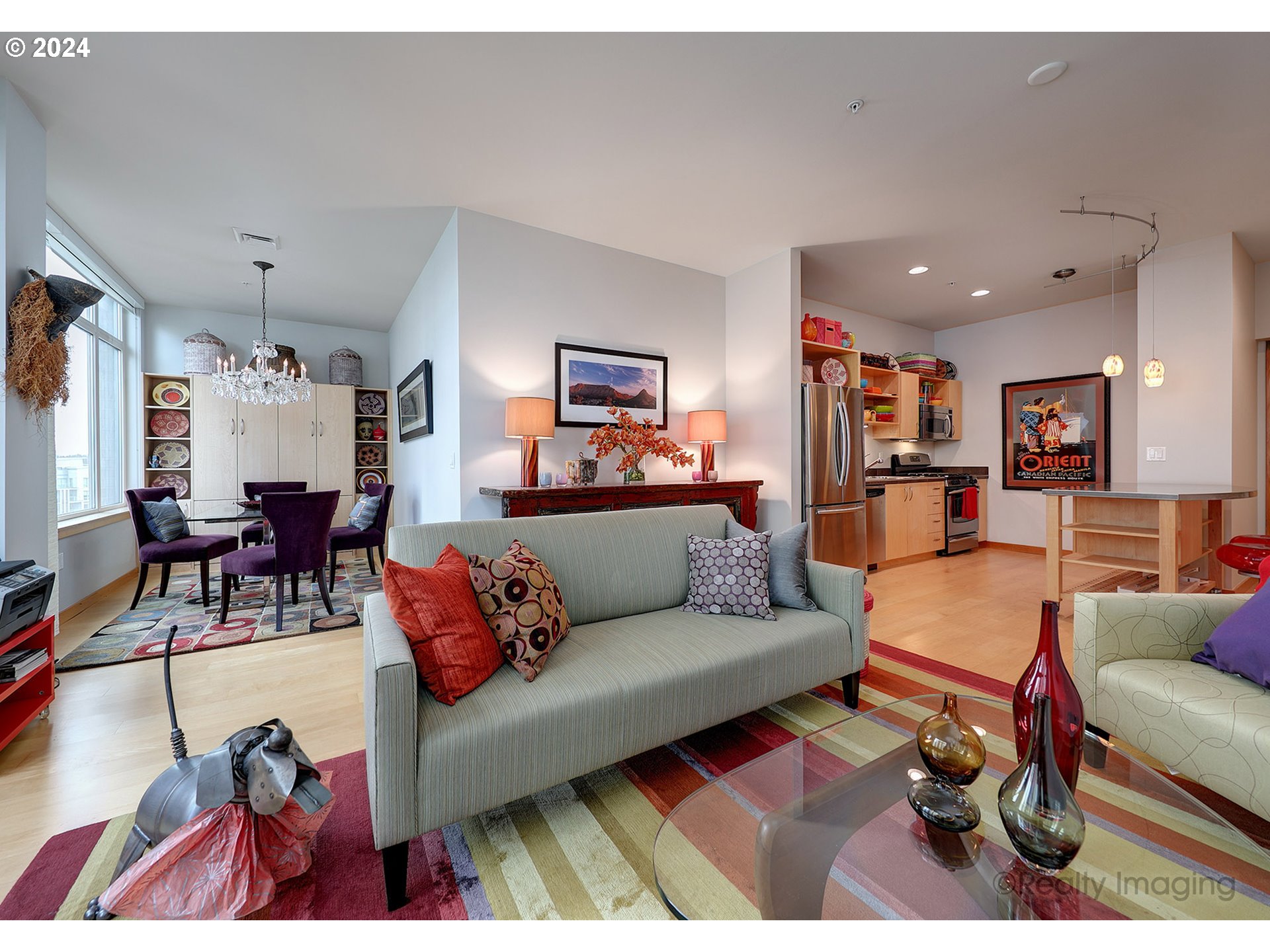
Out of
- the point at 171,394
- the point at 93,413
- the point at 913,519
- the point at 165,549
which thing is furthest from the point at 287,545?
the point at 913,519

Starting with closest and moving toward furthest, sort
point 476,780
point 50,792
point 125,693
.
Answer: point 476,780 → point 50,792 → point 125,693

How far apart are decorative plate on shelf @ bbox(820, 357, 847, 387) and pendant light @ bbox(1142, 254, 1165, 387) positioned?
207cm

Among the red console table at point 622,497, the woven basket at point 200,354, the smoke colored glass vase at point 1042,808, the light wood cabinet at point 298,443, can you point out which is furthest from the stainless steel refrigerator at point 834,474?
the woven basket at point 200,354

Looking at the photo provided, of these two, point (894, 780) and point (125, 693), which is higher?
point (894, 780)

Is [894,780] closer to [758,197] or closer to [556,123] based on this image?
[556,123]

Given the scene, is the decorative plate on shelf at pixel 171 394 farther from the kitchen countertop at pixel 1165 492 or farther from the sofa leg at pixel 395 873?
the kitchen countertop at pixel 1165 492

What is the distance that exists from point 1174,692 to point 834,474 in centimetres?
288

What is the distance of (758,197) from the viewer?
316 centimetres

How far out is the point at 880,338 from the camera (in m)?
5.88

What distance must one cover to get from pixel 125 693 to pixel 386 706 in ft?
6.91

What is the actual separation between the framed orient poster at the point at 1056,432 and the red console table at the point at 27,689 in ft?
24.9

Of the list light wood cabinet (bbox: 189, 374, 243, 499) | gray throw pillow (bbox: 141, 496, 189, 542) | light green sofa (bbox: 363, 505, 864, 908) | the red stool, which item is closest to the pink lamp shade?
light green sofa (bbox: 363, 505, 864, 908)

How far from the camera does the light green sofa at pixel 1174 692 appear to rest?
126 cm
